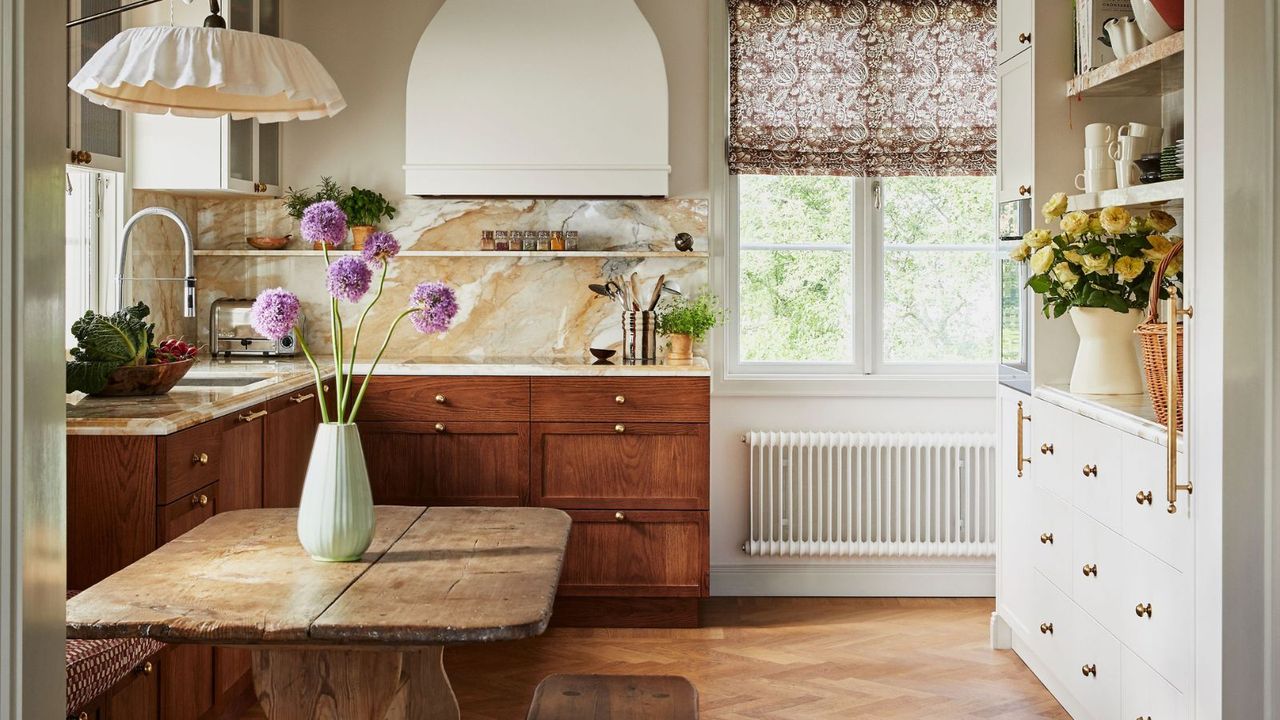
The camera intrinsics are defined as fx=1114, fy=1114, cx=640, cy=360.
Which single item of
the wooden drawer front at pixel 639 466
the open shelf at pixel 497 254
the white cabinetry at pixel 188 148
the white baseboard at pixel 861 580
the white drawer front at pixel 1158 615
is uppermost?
the white cabinetry at pixel 188 148

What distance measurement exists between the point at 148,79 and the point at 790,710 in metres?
2.44

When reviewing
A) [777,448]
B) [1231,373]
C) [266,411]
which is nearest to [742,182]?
[777,448]

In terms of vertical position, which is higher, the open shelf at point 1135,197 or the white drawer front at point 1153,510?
the open shelf at point 1135,197

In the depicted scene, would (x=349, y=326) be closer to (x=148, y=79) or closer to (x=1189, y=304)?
(x=148, y=79)

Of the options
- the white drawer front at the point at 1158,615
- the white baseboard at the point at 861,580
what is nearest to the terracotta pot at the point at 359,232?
the white baseboard at the point at 861,580

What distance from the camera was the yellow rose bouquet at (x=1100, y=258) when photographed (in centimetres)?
289

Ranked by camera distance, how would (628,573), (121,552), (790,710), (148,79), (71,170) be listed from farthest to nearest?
1. (628,573)
2. (71,170)
3. (790,710)
4. (121,552)
5. (148,79)

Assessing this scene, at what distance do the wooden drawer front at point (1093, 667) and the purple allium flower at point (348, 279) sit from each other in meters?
2.10

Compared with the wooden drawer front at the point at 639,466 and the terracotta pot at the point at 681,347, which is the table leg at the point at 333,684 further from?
the terracotta pot at the point at 681,347

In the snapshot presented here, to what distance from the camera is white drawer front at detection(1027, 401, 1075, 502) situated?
321cm

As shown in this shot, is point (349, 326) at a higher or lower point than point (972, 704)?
higher

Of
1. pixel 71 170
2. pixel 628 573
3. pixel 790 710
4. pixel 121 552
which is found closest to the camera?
pixel 121 552

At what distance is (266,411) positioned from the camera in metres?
3.48

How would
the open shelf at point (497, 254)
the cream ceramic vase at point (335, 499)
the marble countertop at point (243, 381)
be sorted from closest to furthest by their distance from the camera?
1. the cream ceramic vase at point (335, 499)
2. the marble countertop at point (243, 381)
3. the open shelf at point (497, 254)
